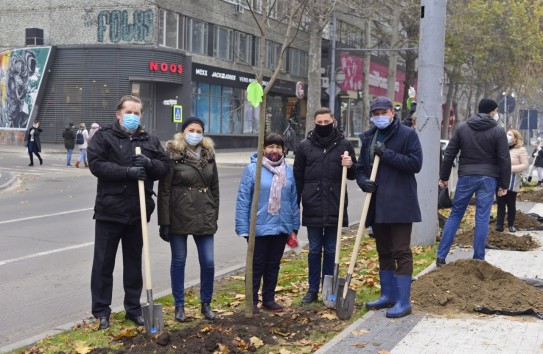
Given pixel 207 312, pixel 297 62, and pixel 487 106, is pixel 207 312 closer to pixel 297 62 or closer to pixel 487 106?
pixel 487 106

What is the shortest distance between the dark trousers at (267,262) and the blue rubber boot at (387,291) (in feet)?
2.89

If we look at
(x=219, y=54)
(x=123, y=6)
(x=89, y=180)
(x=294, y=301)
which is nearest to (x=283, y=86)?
(x=219, y=54)

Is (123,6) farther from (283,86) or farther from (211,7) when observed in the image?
(283,86)

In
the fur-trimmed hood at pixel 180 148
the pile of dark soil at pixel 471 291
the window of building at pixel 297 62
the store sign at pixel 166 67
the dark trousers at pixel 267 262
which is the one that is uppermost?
the window of building at pixel 297 62

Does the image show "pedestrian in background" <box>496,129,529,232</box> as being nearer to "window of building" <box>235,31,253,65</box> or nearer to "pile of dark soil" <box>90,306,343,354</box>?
"pile of dark soil" <box>90,306,343,354</box>

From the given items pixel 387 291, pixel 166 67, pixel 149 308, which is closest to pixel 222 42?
pixel 166 67

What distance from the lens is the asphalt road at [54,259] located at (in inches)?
278

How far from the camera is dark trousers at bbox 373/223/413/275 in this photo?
6602 millimetres

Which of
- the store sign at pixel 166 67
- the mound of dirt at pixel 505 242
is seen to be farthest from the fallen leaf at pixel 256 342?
the store sign at pixel 166 67

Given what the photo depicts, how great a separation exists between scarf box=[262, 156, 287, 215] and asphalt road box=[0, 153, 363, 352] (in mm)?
1841

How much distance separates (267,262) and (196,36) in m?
37.1

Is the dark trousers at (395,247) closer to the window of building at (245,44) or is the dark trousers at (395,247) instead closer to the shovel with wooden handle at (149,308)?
the shovel with wooden handle at (149,308)

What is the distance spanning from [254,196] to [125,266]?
1.28m

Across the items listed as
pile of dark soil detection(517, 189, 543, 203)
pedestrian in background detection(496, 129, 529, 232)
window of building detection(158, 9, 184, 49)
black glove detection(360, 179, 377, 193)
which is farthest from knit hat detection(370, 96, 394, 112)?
window of building detection(158, 9, 184, 49)
